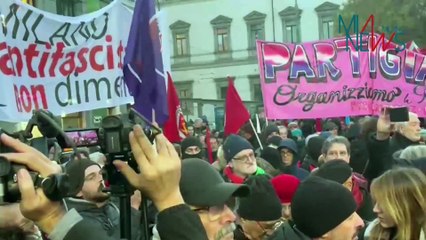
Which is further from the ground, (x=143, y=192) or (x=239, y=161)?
A: (x=143, y=192)

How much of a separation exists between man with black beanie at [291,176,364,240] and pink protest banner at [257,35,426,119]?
220 inches

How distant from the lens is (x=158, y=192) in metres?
1.88

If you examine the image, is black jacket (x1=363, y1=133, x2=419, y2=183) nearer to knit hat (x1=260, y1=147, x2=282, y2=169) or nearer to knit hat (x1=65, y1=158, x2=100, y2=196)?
knit hat (x1=260, y1=147, x2=282, y2=169)

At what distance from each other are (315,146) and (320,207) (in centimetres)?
468

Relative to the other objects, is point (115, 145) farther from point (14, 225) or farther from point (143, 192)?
point (14, 225)

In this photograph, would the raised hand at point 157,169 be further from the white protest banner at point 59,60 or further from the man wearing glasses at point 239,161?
the man wearing glasses at point 239,161

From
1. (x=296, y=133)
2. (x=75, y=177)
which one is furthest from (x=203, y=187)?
(x=296, y=133)

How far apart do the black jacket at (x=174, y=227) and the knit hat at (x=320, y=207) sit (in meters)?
1.21

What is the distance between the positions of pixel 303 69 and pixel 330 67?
0.37 m

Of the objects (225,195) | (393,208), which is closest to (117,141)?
(225,195)

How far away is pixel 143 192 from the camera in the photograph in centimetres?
192

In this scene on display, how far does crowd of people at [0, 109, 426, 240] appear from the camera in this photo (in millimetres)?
1873

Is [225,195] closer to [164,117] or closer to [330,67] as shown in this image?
[164,117]

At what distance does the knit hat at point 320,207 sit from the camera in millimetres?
3020
